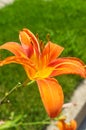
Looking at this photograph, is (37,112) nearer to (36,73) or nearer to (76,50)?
(76,50)

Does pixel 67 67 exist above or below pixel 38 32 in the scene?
above

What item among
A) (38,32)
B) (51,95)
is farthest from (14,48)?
(38,32)

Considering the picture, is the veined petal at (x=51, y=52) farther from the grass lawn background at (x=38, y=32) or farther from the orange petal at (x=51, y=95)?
the grass lawn background at (x=38, y=32)

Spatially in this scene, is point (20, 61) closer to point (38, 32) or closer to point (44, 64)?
point (44, 64)

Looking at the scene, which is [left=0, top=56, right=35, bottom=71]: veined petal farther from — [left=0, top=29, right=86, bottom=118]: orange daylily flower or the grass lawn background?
the grass lawn background

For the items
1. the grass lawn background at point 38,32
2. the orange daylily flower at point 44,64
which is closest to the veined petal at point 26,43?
the orange daylily flower at point 44,64

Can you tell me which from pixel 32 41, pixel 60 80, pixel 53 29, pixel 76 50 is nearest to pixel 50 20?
pixel 53 29
